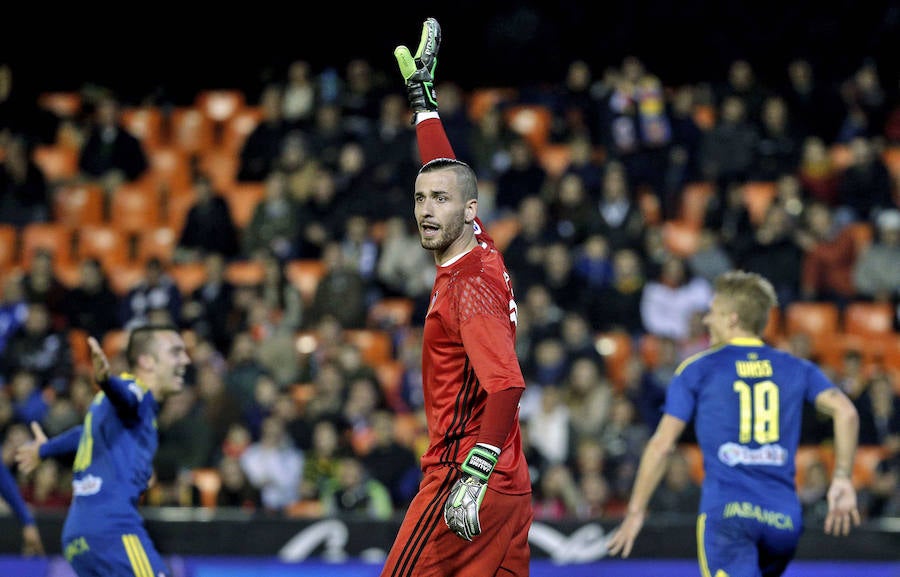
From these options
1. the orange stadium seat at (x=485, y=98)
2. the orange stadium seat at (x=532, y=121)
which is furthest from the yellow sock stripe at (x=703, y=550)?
the orange stadium seat at (x=485, y=98)

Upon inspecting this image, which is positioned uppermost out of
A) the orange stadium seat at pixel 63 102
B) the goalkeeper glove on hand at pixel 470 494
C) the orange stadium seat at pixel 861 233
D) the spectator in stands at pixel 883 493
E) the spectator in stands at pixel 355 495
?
the orange stadium seat at pixel 63 102

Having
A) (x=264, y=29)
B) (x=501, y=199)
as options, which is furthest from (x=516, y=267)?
(x=264, y=29)

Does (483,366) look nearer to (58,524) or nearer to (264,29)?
(58,524)

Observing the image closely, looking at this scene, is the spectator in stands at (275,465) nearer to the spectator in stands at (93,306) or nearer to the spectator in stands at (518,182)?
the spectator in stands at (93,306)

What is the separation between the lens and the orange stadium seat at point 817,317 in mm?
15680

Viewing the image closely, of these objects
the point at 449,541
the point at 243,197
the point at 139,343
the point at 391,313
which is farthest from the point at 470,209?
the point at 243,197

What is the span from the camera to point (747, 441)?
695cm

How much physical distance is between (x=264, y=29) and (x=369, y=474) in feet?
36.3

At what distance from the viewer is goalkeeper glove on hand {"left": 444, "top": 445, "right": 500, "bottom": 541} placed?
16.8 ft

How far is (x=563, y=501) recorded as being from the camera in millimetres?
12680

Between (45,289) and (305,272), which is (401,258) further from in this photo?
(45,289)

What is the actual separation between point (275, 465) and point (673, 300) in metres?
4.89

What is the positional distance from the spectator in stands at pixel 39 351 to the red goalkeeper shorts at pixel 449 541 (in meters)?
10.4

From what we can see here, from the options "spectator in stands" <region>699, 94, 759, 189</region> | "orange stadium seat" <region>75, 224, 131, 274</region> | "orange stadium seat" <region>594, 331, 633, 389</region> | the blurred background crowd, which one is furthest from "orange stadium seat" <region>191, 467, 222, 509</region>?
"spectator in stands" <region>699, 94, 759, 189</region>
